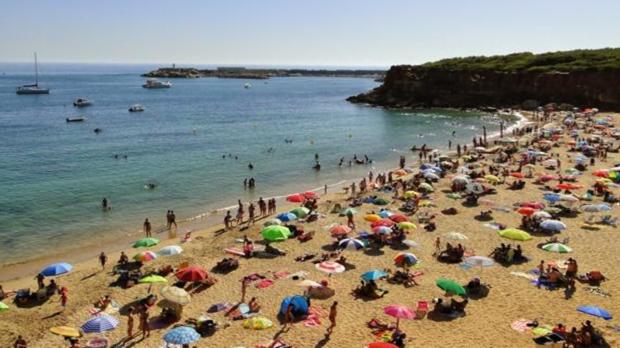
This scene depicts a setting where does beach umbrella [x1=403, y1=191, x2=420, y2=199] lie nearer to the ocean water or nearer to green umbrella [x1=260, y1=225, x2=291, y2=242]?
green umbrella [x1=260, y1=225, x2=291, y2=242]

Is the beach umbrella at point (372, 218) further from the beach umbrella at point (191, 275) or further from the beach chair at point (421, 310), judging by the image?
the beach umbrella at point (191, 275)

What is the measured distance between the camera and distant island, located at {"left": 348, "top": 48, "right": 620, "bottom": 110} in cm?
8269

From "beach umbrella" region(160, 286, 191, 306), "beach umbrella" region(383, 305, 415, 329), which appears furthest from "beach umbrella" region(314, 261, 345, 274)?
"beach umbrella" region(160, 286, 191, 306)

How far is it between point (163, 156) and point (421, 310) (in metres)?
38.3

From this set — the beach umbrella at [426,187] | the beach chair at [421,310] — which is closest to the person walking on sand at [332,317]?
the beach chair at [421,310]

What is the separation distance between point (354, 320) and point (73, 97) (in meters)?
123

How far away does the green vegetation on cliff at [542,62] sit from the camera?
8656cm

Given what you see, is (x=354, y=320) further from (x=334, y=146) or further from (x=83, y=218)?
(x=334, y=146)

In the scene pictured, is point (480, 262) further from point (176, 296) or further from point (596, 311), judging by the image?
point (176, 296)

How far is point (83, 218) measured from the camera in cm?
3095

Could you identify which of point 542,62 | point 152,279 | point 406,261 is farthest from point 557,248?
point 542,62

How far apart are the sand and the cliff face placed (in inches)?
2523

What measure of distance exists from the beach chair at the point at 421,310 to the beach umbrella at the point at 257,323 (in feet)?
14.9

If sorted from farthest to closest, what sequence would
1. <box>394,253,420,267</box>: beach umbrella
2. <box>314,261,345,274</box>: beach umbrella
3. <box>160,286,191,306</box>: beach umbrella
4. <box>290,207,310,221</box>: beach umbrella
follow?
<box>290,207,310,221</box>: beach umbrella
<box>394,253,420,267</box>: beach umbrella
<box>314,261,345,274</box>: beach umbrella
<box>160,286,191,306</box>: beach umbrella
